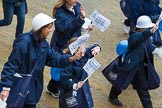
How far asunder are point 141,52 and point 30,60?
1.54 m

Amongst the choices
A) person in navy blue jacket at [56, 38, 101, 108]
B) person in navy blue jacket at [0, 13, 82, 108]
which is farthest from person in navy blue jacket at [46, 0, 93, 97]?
person in navy blue jacket at [0, 13, 82, 108]

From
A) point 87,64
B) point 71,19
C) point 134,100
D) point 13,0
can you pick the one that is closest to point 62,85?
point 87,64

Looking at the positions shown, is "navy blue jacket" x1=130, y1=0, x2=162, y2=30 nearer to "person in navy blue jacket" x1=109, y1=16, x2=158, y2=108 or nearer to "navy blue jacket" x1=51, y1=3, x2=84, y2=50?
"person in navy blue jacket" x1=109, y1=16, x2=158, y2=108

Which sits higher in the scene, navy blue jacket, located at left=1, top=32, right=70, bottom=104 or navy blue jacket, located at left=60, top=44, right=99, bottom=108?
navy blue jacket, located at left=1, top=32, right=70, bottom=104

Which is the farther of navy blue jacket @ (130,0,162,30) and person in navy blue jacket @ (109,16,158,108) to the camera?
navy blue jacket @ (130,0,162,30)

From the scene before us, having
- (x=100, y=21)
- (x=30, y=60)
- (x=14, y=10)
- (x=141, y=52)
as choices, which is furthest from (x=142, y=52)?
(x=14, y=10)

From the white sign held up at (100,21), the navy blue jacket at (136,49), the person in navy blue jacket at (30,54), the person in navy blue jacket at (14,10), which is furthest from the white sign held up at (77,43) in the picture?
the person in navy blue jacket at (14,10)

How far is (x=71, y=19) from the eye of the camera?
17.5 feet

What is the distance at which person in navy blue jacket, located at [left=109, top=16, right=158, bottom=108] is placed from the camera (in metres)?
4.99

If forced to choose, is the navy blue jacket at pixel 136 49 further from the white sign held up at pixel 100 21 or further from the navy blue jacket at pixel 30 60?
the navy blue jacket at pixel 30 60

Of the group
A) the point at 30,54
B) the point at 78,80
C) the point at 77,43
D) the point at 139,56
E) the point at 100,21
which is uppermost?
the point at 100,21

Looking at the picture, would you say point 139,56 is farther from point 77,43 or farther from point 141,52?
point 77,43

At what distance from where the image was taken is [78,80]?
15.8 feet

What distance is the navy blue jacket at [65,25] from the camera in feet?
16.8
